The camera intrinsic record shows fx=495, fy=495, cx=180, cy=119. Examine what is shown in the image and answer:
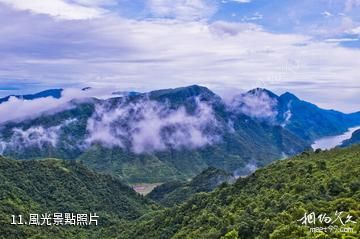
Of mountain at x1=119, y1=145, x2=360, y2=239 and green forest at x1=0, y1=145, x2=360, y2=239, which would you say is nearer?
mountain at x1=119, y1=145, x2=360, y2=239

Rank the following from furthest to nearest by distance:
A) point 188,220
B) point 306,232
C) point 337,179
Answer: point 188,220 < point 337,179 < point 306,232

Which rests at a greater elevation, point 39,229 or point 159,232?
point 159,232

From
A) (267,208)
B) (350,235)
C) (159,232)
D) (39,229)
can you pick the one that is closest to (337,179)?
(267,208)

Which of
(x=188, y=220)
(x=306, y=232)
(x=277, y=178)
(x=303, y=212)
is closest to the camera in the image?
(x=306, y=232)

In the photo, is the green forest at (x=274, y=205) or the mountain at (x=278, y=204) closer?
the mountain at (x=278, y=204)

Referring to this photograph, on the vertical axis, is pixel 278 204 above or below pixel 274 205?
above

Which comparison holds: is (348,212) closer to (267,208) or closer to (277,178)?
(267,208)

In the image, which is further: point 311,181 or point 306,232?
point 311,181

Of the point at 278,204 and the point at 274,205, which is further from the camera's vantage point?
the point at 274,205
